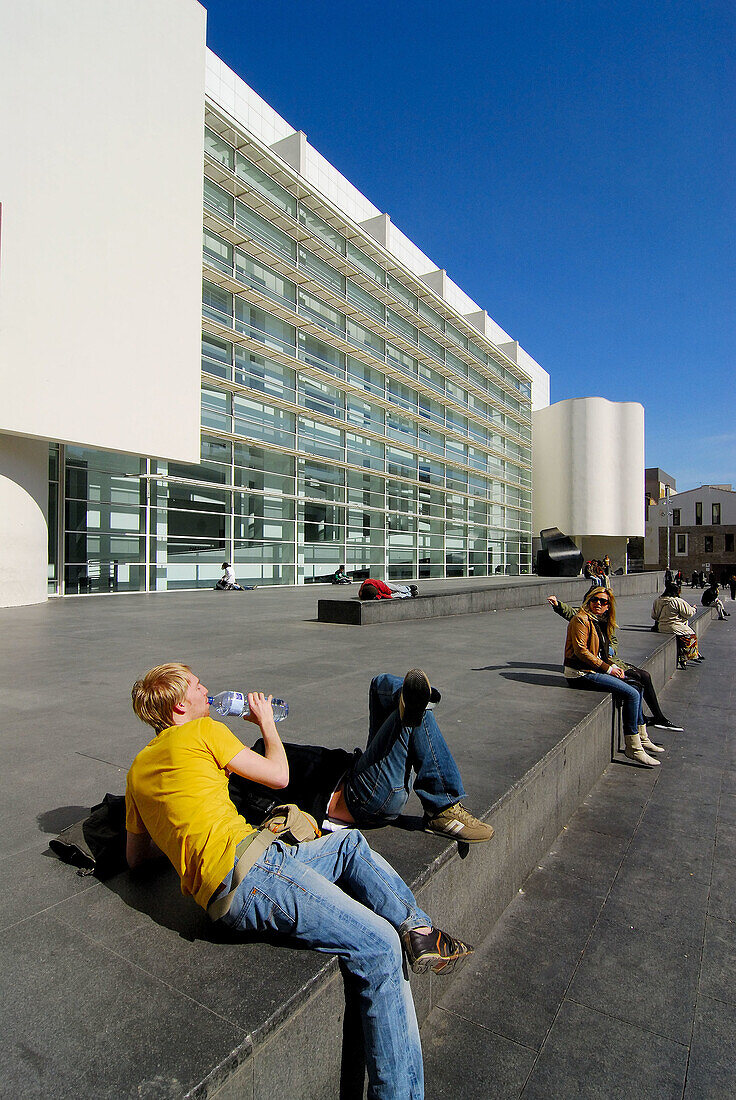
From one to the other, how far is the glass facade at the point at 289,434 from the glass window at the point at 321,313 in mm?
130

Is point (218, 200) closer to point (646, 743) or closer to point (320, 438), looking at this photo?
point (320, 438)

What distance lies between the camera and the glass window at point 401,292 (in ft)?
107

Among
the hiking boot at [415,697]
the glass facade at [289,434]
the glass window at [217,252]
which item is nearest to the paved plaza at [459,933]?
the hiking boot at [415,697]

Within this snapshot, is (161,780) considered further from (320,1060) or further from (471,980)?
(471,980)

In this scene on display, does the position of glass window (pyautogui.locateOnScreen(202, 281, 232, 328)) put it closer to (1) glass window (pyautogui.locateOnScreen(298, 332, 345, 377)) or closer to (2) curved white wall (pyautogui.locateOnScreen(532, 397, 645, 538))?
(1) glass window (pyautogui.locateOnScreen(298, 332, 345, 377))

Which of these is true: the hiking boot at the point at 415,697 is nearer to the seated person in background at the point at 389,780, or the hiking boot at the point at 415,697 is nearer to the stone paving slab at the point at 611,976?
the seated person in background at the point at 389,780

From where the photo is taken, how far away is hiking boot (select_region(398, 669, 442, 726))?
7.78ft

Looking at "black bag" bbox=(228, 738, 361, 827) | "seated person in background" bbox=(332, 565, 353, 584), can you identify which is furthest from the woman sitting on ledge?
"seated person in background" bbox=(332, 565, 353, 584)

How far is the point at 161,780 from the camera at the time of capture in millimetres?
1973

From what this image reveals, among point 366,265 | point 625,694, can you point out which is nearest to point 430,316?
point 366,265

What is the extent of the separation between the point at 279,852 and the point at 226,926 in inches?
10.5

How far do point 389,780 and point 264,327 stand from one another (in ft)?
81.4

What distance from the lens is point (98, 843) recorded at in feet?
7.36

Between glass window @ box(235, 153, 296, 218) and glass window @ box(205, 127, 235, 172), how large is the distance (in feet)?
0.96
